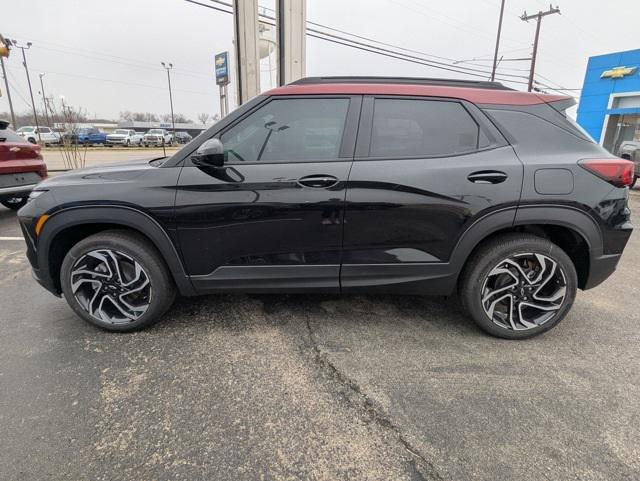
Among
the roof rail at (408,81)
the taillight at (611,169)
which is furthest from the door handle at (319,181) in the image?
the taillight at (611,169)

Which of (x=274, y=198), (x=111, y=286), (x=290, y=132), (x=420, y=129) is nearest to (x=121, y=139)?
(x=111, y=286)

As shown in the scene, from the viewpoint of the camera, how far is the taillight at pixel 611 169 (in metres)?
2.51

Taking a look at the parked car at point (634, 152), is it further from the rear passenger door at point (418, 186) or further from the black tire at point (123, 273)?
the black tire at point (123, 273)

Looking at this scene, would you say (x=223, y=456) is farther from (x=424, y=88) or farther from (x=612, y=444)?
(x=424, y=88)

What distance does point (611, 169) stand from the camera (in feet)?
8.28

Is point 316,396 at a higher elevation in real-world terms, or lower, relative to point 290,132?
lower

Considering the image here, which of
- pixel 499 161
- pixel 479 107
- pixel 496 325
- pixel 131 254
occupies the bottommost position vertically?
pixel 496 325

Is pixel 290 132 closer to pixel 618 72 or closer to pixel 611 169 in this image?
pixel 611 169

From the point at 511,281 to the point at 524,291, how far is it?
0.12 meters

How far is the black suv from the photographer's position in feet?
8.24

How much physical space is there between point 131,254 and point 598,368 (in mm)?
3218

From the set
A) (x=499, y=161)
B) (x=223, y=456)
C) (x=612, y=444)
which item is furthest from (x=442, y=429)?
(x=499, y=161)

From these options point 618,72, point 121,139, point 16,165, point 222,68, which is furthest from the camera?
point 121,139

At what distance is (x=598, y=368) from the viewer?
8.15 ft
